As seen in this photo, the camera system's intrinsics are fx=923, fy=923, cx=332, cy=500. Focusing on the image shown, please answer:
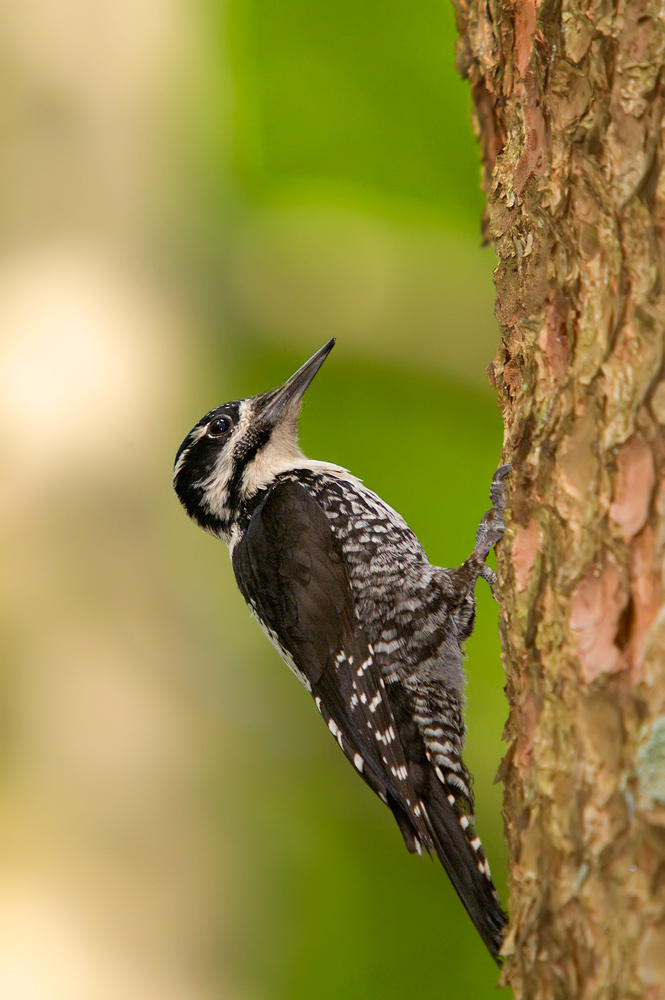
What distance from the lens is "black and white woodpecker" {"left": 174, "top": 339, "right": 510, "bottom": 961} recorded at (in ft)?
7.82

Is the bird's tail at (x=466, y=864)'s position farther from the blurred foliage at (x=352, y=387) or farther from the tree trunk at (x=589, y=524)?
the blurred foliage at (x=352, y=387)

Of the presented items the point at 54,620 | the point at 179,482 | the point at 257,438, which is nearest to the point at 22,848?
the point at 54,620

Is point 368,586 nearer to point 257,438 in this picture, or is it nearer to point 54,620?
point 257,438

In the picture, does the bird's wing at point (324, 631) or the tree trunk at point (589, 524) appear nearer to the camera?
the tree trunk at point (589, 524)

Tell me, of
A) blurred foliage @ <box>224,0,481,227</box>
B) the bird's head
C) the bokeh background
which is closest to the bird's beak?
the bird's head

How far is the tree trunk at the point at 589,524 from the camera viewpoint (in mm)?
1189

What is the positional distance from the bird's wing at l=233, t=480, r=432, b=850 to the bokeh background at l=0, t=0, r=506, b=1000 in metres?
1.00

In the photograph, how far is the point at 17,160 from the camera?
3.50m

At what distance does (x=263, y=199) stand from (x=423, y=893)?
9.48 feet

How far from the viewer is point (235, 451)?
302 cm

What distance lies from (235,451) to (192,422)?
36.1 inches

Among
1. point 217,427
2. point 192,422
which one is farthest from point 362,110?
point 217,427

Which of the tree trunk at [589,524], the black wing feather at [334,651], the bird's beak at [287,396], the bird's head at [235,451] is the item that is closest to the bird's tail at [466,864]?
the black wing feather at [334,651]

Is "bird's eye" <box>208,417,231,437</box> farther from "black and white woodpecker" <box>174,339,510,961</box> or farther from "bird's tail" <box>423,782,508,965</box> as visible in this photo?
"bird's tail" <box>423,782,508,965</box>
